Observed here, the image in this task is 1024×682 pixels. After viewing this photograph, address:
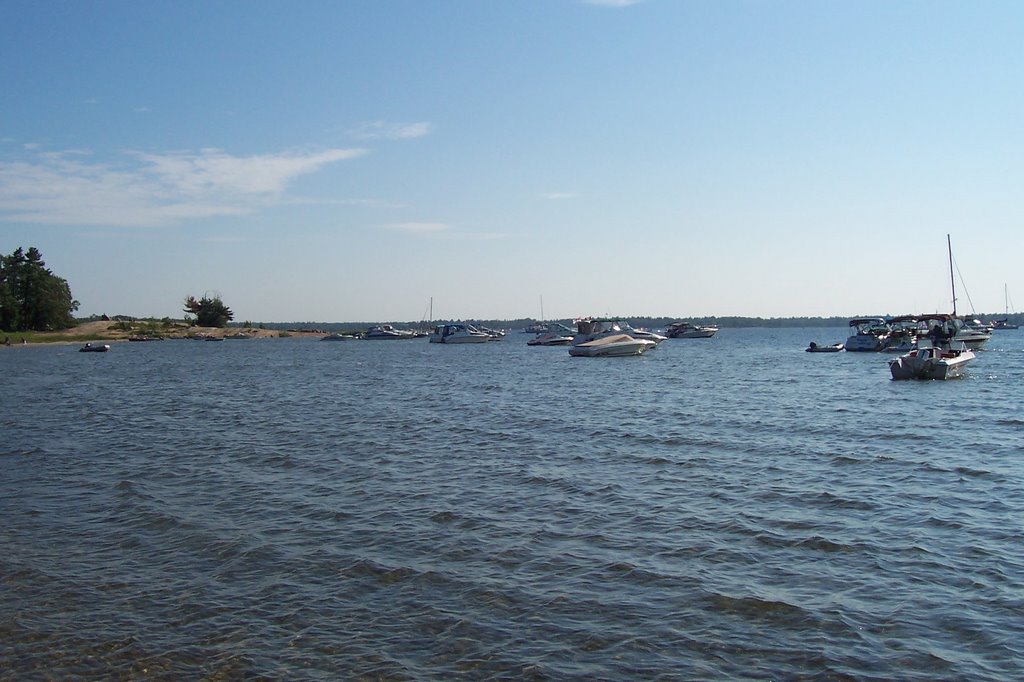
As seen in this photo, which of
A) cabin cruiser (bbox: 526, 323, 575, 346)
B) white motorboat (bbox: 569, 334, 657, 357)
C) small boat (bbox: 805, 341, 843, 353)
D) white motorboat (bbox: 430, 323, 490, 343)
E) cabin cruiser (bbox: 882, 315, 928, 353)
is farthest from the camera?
white motorboat (bbox: 430, 323, 490, 343)

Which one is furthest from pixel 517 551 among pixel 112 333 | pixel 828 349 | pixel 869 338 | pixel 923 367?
pixel 112 333

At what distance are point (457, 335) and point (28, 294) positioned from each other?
72.5 m

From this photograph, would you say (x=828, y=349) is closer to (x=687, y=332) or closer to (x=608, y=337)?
(x=608, y=337)

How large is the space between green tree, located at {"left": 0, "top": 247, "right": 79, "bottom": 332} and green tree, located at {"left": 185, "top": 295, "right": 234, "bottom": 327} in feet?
152

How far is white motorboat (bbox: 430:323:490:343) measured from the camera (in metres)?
134

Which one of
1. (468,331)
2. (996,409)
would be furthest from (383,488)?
(468,331)

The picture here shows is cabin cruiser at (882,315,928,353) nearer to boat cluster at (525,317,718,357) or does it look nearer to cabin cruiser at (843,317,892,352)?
cabin cruiser at (843,317,892,352)

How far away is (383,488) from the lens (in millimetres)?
16797

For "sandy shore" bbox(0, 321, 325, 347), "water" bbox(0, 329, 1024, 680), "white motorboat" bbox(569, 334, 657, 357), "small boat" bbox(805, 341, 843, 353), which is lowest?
"water" bbox(0, 329, 1024, 680)

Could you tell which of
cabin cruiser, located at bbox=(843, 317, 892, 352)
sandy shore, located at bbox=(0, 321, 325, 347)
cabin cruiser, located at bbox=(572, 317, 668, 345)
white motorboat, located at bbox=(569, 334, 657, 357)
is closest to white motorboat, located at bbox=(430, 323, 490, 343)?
cabin cruiser, located at bbox=(572, 317, 668, 345)

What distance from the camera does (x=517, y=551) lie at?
12141 millimetres

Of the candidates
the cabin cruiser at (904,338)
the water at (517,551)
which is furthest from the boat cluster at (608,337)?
the water at (517,551)

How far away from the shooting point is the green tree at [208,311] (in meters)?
186

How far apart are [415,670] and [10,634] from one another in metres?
4.86
